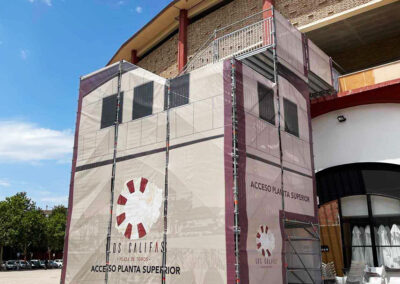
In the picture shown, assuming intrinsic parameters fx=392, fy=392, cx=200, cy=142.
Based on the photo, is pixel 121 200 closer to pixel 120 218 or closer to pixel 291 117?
pixel 120 218

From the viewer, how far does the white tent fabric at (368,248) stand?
13.9 meters

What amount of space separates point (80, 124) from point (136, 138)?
3142 millimetres

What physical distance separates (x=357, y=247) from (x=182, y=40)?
1481 centimetres

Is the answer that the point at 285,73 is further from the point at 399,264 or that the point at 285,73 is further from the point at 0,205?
the point at 0,205

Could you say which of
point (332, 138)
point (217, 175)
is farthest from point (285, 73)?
point (217, 175)

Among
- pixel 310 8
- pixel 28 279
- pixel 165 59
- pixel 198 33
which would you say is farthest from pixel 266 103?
pixel 28 279

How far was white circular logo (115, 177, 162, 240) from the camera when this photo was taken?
11047mm

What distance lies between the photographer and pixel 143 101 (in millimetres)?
12375

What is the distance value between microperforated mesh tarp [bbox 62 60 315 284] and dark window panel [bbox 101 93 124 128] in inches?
6.6

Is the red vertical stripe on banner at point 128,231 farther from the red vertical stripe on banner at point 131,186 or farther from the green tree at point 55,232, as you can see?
the green tree at point 55,232

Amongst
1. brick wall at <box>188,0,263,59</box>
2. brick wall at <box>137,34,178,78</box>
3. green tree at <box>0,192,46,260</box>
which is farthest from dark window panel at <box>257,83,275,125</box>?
green tree at <box>0,192,46,260</box>

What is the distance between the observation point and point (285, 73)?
43.1 feet

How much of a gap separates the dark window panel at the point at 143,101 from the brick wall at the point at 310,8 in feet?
31.7

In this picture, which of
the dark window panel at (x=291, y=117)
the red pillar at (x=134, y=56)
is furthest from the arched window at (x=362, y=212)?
the red pillar at (x=134, y=56)
